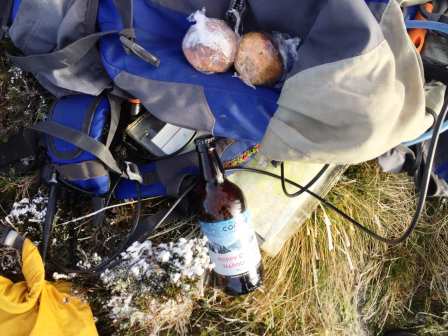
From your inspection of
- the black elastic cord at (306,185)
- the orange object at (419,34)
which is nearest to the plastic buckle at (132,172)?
the black elastic cord at (306,185)

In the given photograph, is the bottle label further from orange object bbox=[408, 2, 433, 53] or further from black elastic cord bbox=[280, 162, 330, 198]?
orange object bbox=[408, 2, 433, 53]

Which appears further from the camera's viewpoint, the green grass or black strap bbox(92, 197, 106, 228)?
the green grass

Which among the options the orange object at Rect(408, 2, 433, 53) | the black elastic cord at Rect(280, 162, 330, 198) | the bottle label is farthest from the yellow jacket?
the orange object at Rect(408, 2, 433, 53)

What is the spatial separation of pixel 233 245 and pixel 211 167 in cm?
24

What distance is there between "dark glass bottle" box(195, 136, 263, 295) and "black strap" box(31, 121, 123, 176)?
27cm

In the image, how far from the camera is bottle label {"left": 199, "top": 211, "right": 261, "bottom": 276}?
1282 mm

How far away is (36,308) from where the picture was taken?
1.35 meters

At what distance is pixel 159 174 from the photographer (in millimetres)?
1384

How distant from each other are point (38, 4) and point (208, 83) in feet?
1.81

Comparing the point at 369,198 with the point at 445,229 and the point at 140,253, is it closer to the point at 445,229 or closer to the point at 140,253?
the point at 445,229

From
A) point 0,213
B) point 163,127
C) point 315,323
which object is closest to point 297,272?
point 315,323

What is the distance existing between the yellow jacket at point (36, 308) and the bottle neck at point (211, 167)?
57cm

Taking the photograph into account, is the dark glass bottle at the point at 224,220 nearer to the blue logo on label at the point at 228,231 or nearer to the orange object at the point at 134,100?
the blue logo on label at the point at 228,231

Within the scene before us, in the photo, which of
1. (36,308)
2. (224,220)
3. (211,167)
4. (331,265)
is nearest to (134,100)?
(211,167)
